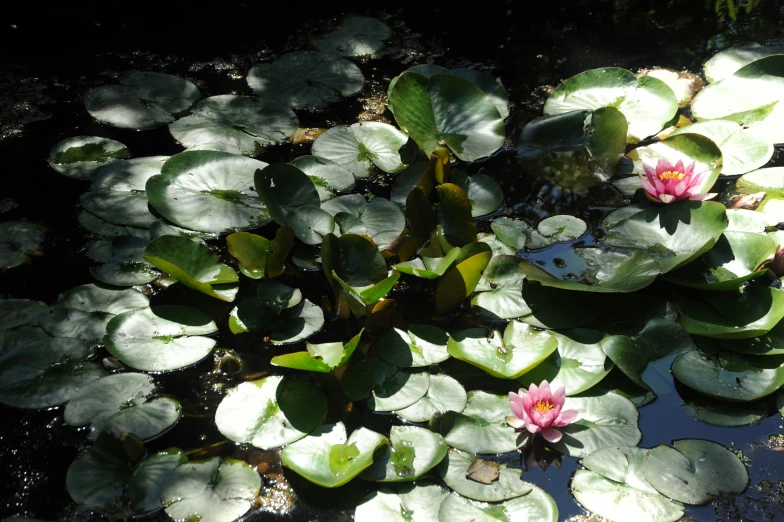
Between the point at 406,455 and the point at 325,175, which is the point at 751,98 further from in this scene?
the point at 406,455

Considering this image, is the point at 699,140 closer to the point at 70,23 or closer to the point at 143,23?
the point at 143,23

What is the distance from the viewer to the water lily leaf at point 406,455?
5.46 feet

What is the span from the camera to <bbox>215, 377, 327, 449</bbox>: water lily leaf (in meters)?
1.77

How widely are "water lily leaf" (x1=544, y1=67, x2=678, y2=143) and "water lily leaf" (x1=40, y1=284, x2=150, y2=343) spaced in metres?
1.94

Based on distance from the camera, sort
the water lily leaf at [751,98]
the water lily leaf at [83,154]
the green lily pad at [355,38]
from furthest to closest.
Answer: the green lily pad at [355,38]
the water lily leaf at [751,98]
the water lily leaf at [83,154]

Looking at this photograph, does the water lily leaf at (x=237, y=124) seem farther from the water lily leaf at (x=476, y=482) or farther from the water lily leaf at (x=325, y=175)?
the water lily leaf at (x=476, y=482)

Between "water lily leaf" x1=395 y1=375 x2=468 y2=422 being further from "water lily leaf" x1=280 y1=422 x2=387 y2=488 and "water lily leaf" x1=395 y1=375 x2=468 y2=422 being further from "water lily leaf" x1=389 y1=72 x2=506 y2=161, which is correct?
"water lily leaf" x1=389 y1=72 x2=506 y2=161

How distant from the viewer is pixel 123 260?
2270mm

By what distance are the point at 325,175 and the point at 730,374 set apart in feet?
5.05

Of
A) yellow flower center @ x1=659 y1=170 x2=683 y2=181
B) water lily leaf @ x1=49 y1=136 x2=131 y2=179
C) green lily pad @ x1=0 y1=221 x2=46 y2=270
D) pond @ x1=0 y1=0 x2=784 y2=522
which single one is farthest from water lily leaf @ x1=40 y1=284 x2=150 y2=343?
yellow flower center @ x1=659 y1=170 x2=683 y2=181

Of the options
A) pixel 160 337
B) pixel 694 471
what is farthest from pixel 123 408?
pixel 694 471

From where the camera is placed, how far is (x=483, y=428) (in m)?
1.80

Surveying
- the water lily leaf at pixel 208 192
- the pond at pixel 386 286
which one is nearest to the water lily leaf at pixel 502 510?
the pond at pixel 386 286

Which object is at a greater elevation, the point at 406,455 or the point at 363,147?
the point at 363,147
